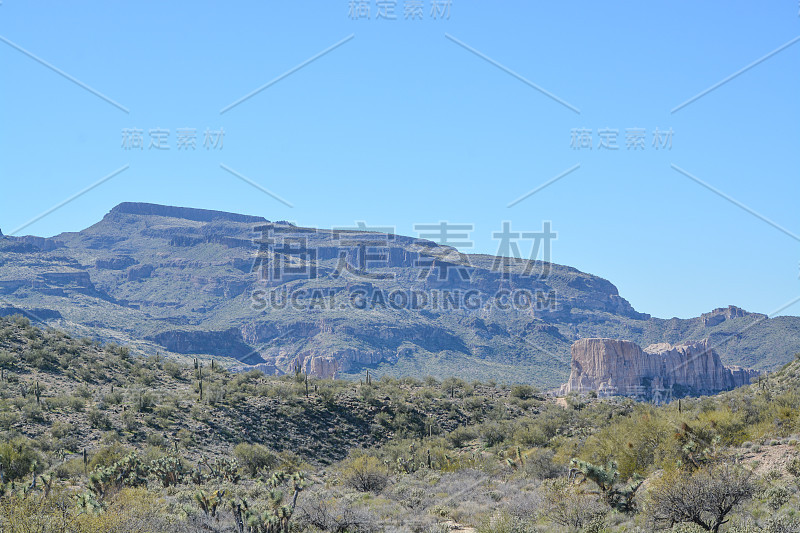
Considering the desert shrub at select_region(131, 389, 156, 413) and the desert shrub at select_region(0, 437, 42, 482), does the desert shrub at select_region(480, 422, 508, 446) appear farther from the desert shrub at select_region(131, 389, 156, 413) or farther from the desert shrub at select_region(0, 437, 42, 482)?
the desert shrub at select_region(0, 437, 42, 482)

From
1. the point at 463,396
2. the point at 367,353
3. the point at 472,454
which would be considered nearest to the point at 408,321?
the point at 367,353

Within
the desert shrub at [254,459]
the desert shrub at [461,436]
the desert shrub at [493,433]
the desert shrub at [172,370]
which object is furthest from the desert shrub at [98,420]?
the desert shrub at [493,433]

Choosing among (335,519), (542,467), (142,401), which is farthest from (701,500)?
(142,401)

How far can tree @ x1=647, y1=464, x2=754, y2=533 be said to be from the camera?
61.0 ft

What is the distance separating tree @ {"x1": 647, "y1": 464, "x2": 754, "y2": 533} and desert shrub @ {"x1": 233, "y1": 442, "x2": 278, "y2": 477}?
25.5 m

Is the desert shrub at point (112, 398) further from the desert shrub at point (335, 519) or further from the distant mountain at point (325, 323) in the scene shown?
the distant mountain at point (325, 323)

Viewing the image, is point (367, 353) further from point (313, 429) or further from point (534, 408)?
point (313, 429)

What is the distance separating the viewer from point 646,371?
119m

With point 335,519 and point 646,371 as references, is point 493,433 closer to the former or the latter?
point 335,519

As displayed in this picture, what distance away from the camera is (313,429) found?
165 feet

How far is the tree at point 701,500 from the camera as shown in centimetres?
1858

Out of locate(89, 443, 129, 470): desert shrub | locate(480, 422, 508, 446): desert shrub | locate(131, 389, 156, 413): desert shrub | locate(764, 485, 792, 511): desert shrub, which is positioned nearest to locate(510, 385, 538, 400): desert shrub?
locate(480, 422, 508, 446): desert shrub

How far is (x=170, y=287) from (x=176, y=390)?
146 metres

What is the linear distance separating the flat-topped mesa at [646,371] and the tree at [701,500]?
96401mm
